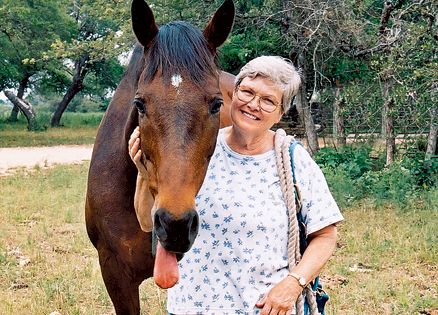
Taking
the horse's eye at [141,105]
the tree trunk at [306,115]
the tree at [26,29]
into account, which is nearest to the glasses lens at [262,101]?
the horse's eye at [141,105]

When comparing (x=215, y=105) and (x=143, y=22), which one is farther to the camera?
(x=143, y=22)

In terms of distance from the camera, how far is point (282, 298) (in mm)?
1953

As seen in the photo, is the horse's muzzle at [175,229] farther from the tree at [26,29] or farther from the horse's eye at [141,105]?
the tree at [26,29]

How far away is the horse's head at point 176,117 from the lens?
1.73 metres

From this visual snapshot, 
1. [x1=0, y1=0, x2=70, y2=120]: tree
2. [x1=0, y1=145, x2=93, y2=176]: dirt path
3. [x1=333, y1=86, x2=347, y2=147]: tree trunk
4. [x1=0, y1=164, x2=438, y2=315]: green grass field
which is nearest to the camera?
[x1=0, y1=164, x2=438, y2=315]: green grass field

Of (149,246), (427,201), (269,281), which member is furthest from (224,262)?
(427,201)

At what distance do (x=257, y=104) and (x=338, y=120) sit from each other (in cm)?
681

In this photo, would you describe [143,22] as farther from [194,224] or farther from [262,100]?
[194,224]

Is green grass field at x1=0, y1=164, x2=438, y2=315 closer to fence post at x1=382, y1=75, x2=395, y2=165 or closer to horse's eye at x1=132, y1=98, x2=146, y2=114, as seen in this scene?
fence post at x1=382, y1=75, x2=395, y2=165

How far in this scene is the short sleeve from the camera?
6.82ft

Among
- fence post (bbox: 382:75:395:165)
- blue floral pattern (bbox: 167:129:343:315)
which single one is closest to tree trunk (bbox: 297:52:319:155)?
fence post (bbox: 382:75:395:165)

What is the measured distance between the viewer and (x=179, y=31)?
2.13 metres

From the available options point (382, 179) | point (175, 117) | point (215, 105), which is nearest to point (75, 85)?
point (382, 179)

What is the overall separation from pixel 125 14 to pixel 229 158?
8.15m
